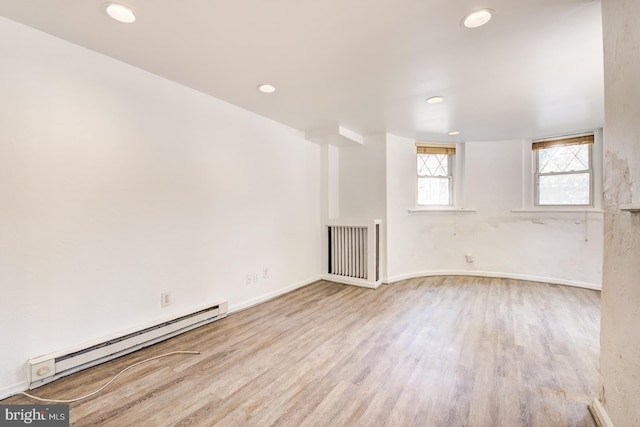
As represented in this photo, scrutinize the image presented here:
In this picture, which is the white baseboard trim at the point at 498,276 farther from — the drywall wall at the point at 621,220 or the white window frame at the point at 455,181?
the drywall wall at the point at 621,220

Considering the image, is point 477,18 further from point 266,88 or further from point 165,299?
point 165,299

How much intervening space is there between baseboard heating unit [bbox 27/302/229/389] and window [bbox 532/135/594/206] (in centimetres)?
514

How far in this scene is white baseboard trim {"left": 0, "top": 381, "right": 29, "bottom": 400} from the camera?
5.39 ft

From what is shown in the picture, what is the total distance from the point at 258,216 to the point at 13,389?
7.44ft

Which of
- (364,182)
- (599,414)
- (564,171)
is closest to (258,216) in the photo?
(364,182)

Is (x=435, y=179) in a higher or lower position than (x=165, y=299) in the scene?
higher

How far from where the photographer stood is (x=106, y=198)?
2.08 m

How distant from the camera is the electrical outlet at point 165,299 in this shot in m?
2.41

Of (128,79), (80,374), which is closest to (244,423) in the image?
(80,374)

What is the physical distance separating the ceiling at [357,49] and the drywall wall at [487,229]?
145 cm

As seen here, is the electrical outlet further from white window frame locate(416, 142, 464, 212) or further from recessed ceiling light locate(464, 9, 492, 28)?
white window frame locate(416, 142, 464, 212)

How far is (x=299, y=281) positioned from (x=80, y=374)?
2.53m

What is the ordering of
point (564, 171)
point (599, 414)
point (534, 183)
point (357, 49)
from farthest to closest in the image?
point (534, 183)
point (564, 171)
point (357, 49)
point (599, 414)


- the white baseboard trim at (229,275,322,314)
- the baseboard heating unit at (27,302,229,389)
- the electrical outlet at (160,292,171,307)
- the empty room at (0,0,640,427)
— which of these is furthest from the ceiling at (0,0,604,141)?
the white baseboard trim at (229,275,322,314)
